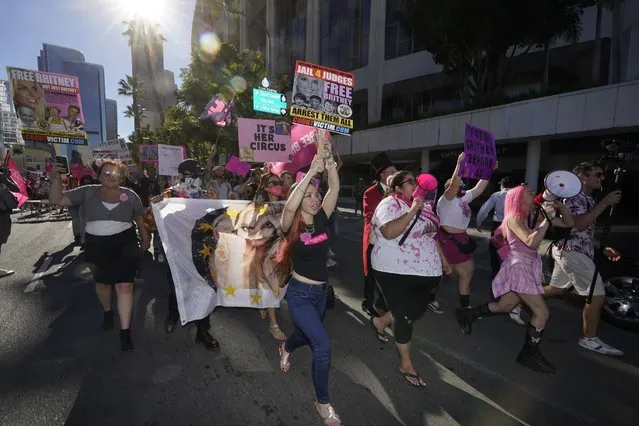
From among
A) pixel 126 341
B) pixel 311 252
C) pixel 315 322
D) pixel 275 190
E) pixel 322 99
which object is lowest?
pixel 126 341

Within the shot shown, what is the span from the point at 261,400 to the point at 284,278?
3.32 feet

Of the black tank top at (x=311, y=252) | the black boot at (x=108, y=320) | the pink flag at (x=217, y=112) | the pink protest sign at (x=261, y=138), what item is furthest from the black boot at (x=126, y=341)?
the pink flag at (x=217, y=112)

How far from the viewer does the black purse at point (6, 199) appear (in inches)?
235

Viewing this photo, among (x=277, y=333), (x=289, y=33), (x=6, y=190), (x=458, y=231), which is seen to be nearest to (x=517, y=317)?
(x=458, y=231)

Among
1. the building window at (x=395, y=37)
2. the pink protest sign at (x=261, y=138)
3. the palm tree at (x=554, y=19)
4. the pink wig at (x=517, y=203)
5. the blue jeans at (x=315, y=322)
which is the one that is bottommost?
the blue jeans at (x=315, y=322)

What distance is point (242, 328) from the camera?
4.29m

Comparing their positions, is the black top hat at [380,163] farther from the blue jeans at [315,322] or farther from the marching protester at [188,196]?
the marching protester at [188,196]

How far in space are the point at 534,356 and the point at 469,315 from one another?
762mm

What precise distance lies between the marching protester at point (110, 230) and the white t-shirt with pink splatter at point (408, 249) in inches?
104

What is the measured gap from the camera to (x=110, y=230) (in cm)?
366

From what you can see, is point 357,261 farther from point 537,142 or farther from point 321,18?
point 321,18

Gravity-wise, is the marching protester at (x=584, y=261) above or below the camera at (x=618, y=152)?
below

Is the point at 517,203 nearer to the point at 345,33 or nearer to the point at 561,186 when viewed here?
the point at 561,186

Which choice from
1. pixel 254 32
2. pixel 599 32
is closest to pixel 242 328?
pixel 599 32
